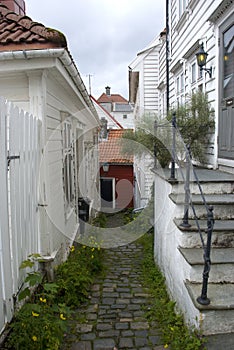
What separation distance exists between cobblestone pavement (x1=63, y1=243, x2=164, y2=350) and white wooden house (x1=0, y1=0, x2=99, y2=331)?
88cm

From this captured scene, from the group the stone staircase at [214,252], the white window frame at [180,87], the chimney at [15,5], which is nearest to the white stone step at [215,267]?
the stone staircase at [214,252]

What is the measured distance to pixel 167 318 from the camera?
3.51 meters

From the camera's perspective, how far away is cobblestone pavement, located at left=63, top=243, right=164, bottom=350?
3119mm

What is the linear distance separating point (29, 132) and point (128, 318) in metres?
2.52

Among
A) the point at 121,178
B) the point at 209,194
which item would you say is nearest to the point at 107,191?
the point at 121,178

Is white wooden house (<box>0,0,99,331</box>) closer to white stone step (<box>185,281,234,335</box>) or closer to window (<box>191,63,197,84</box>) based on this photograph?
white stone step (<box>185,281,234,335</box>)

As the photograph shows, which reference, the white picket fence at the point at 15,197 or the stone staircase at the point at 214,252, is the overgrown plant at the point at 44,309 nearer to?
the white picket fence at the point at 15,197

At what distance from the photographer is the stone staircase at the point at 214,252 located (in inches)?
106

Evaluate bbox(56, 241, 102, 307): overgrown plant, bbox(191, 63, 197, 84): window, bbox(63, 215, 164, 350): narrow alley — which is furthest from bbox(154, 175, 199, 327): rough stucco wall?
bbox(191, 63, 197, 84): window

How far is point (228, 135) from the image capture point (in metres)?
4.89

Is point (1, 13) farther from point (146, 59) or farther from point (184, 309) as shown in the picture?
point (146, 59)

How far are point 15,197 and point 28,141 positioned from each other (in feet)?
2.36

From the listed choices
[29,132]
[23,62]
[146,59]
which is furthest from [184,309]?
[146,59]

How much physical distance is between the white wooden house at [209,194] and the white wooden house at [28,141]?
1626mm
